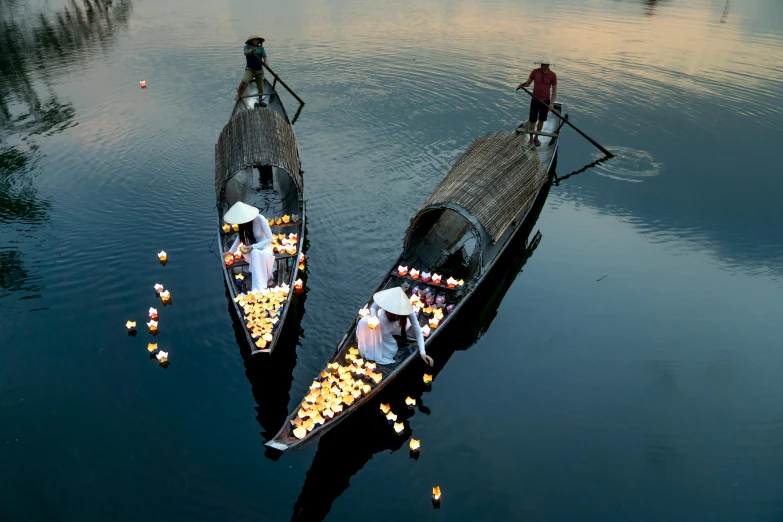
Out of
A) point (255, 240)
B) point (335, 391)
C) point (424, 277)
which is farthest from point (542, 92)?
point (335, 391)

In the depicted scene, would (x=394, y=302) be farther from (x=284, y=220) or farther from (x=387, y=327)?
(x=284, y=220)

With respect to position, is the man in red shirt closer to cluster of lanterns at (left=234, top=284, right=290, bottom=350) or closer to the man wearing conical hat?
the man wearing conical hat

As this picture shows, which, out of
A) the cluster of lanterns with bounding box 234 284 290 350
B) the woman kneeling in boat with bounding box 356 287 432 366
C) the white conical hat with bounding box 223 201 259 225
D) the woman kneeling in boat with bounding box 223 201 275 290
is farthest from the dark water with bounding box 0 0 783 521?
the white conical hat with bounding box 223 201 259 225

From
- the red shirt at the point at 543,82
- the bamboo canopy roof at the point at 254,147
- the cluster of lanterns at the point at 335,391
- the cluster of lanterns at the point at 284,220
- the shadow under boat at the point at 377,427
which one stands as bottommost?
the shadow under boat at the point at 377,427

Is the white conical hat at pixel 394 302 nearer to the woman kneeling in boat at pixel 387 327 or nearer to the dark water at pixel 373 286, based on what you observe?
the woman kneeling in boat at pixel 387 327

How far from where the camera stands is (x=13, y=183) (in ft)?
47.2

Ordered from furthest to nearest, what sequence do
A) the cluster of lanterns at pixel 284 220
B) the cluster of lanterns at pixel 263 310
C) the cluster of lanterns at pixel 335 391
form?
the cluster of lanterns at pixel 284 220
the cluster of lanterns at pixel 263 310
the cluster of lanterns at pixel 335 391

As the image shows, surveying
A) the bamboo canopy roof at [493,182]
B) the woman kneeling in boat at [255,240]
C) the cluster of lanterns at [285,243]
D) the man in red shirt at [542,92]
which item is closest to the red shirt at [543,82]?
the man in red shirt at [542,92]

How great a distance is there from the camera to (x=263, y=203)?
42.4 feet

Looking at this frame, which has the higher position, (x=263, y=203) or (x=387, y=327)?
(x=387, y=327)

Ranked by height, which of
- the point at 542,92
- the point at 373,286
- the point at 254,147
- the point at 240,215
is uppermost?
the point at 542,92

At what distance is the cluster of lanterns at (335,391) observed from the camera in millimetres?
7272

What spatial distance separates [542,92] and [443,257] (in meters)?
6.39

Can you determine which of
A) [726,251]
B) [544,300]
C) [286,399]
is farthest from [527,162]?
[286,399]
